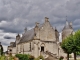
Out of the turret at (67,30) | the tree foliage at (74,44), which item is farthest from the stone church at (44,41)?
the tree foliage at (74,44)

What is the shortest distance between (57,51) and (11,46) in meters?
24.1

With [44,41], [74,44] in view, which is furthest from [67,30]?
[74,44]

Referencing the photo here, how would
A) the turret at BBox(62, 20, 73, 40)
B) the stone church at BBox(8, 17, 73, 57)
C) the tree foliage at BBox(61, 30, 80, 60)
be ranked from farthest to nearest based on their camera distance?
1. the turret at BBox(62, 20, 73, 40)
2. the stone church at BBox(8, 17, 73, 57)
3. the tree foliage at BBox(61, 30, 80, 60)

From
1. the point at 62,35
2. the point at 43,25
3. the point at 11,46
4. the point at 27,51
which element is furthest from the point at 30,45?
the point at 11,46

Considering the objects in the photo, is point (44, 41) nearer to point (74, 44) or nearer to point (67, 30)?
point (67, 30)

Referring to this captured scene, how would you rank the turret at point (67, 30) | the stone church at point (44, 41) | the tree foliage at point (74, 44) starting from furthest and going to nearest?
the turret at point (67, 30), the stone church at point (44, 41), the tree foliage at point (74, 44)

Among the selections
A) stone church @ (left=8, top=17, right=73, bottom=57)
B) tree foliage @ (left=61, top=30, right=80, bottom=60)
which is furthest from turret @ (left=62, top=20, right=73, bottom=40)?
tree foliage @ (left=61, top=30, right=80, bottom=60)

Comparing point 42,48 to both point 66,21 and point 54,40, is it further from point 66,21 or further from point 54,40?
point 66,21

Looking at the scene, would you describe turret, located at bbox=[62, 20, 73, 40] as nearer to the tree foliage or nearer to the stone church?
the stone church

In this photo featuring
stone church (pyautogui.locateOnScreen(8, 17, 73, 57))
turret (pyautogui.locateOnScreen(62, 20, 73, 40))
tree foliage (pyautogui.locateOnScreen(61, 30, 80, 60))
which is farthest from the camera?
turret (pyautogui.locateOnScreen(62, 20, 73, 40))

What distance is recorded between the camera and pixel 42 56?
52.4 m

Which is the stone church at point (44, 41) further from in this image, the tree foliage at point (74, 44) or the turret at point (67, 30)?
the tree foliage at point (74, 44)

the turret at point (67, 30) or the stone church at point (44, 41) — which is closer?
the stone church at point (44, 41)

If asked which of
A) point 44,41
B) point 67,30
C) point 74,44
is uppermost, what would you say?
point 67,30
